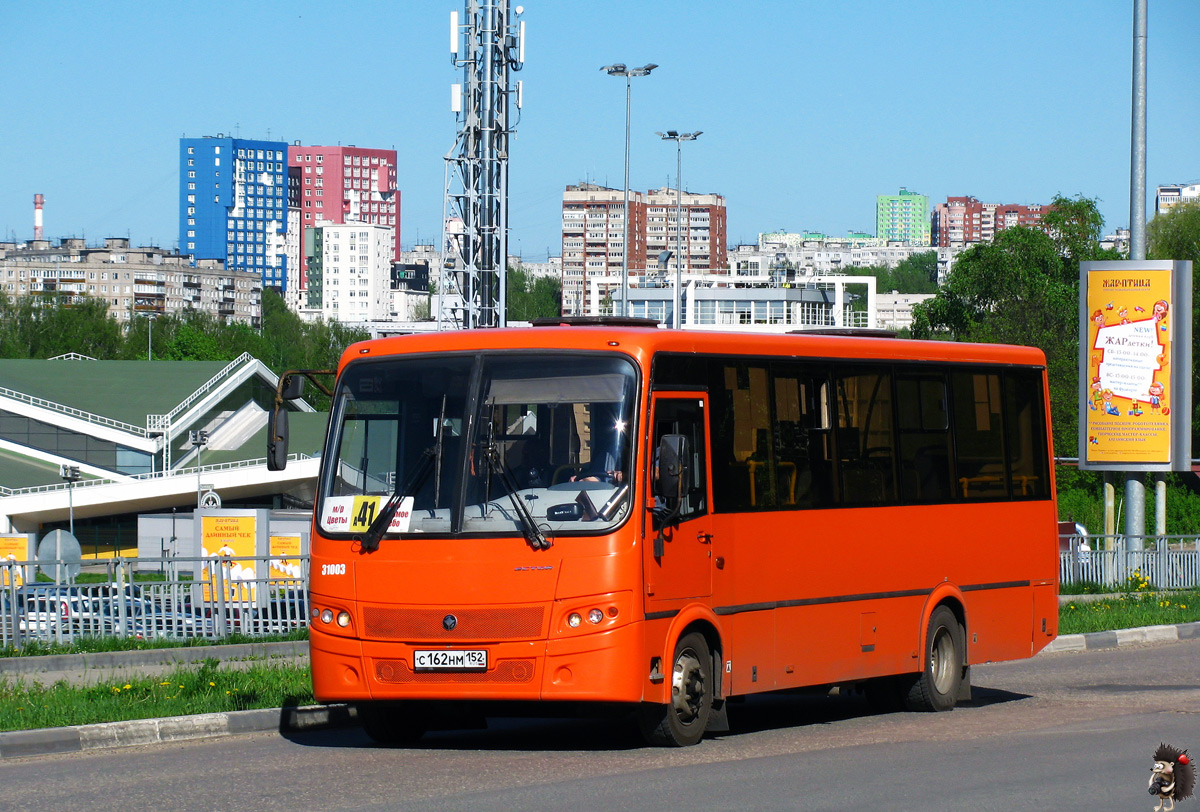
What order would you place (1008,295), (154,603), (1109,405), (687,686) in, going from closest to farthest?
(687,686) → (154,603) → (1109,405) → (1008,295)

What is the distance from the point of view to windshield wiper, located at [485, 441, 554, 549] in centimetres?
992

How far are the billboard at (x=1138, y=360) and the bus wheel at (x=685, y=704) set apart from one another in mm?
17184

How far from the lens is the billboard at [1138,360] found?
2586 centimetres

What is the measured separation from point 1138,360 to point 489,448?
18450 mm

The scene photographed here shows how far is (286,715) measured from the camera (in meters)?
11.8

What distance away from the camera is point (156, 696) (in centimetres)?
1227

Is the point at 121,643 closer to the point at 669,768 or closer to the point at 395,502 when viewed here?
the point at 395,502

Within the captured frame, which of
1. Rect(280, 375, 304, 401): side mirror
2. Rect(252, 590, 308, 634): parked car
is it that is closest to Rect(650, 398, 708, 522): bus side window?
Rect(280, 375, 304, 401): side mirror

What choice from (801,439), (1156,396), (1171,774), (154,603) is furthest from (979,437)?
A: (1156,396)

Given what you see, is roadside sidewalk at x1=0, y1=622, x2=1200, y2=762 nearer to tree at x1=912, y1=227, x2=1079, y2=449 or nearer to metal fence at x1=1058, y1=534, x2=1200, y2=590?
metal fence at x1=1058, y1=534, x2=1200, y2=590

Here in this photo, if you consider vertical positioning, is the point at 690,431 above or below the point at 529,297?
below

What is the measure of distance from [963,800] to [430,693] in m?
3.38

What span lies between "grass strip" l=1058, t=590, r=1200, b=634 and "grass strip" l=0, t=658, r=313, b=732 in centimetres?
1101

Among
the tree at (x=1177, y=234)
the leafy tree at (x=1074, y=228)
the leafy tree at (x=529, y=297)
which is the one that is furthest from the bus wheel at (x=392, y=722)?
the leafy tree at (x=529, y=297)
